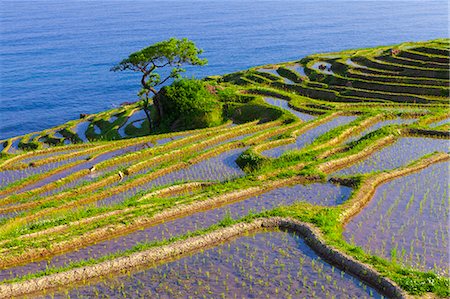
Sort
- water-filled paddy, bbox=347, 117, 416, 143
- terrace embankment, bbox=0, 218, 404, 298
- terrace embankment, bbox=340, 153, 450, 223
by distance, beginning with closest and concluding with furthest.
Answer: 1. terrace embankment, bbox=0, 218, 404, 298
2. terrace embankment, bbox=340, 153, 450, 223
3. water-filled paddy, bbox=347, 117, 416, 143

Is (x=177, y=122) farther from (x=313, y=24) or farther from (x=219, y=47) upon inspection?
(x=313, y=24)

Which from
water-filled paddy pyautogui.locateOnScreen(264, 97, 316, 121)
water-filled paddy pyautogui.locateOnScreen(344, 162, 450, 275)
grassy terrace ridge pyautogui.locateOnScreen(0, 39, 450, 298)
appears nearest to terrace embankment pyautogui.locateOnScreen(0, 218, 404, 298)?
grassy terrace ridge pyautogui.locateOnScreen(0, 39, 450, 298)

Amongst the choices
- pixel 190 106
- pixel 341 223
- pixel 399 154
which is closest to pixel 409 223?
pixel 341 223

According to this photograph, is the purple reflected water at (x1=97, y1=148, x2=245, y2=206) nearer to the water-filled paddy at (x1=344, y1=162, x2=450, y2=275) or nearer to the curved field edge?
the curved field edge

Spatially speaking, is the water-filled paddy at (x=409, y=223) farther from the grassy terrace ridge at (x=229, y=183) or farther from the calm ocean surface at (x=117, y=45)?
the calm ocean surface at (x=117, y=45)

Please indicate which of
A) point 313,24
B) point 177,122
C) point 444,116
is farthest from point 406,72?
point 313,24

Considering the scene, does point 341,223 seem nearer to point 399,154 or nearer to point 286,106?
point 399,154

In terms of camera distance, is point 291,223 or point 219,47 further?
point 219,47
